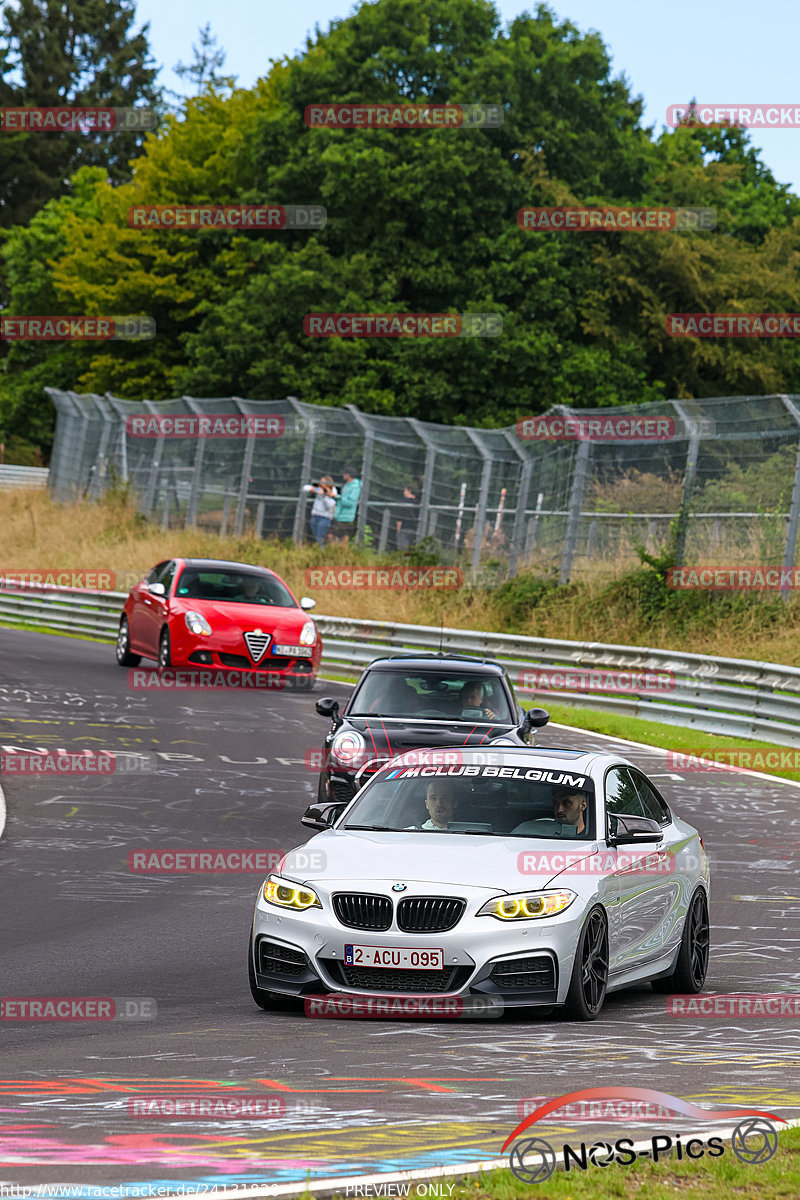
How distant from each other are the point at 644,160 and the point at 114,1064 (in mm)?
46593

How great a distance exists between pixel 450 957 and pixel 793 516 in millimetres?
15980

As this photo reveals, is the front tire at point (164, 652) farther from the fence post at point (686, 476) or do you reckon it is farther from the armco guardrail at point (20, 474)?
the armco guardrail at point (20, 474)

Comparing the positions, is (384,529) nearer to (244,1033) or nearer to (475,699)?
(475,699)

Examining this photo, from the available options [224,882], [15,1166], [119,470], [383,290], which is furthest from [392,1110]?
[383,290]

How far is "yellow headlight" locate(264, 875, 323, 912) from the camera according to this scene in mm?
7855

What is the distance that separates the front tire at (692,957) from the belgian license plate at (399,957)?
6.17 feet
